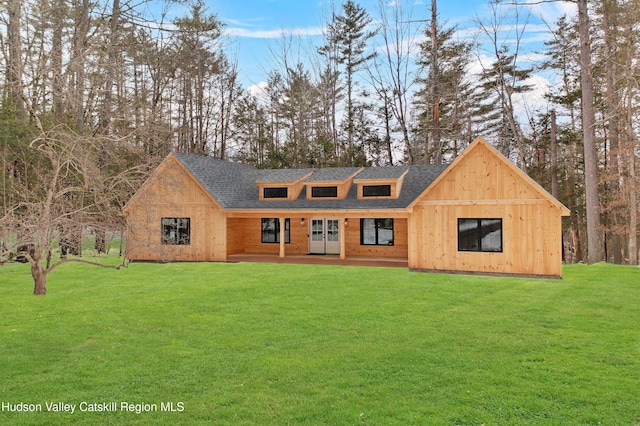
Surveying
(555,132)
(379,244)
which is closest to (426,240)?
(379,244)

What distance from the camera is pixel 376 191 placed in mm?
16562

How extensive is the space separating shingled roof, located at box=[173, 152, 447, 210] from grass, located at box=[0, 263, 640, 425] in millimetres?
5591

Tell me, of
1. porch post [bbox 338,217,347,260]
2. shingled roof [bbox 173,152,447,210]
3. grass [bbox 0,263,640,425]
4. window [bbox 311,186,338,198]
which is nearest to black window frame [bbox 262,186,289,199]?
shingled roof [bbox 173,152,447,210]

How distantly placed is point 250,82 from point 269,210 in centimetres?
1584

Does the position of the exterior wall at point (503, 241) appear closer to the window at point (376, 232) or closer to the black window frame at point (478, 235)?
the black window frame at point (478, 235)

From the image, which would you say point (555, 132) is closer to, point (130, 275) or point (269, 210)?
point (269, 210)

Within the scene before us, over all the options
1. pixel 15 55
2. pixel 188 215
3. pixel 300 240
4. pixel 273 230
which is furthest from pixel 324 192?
pixel 15 55

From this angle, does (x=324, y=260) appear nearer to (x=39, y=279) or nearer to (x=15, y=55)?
(x=39, y=279)

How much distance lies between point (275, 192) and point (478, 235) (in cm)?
850

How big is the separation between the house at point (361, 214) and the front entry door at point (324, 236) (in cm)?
4

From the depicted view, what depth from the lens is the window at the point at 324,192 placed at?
56.3ft

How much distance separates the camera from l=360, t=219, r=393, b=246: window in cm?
1702

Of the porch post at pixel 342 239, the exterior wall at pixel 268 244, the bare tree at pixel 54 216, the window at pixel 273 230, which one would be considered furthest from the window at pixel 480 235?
the bare tree at pixel 54 216

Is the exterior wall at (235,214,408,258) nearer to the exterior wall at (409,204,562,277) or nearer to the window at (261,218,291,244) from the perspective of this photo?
the window at (261,218,291,244)
